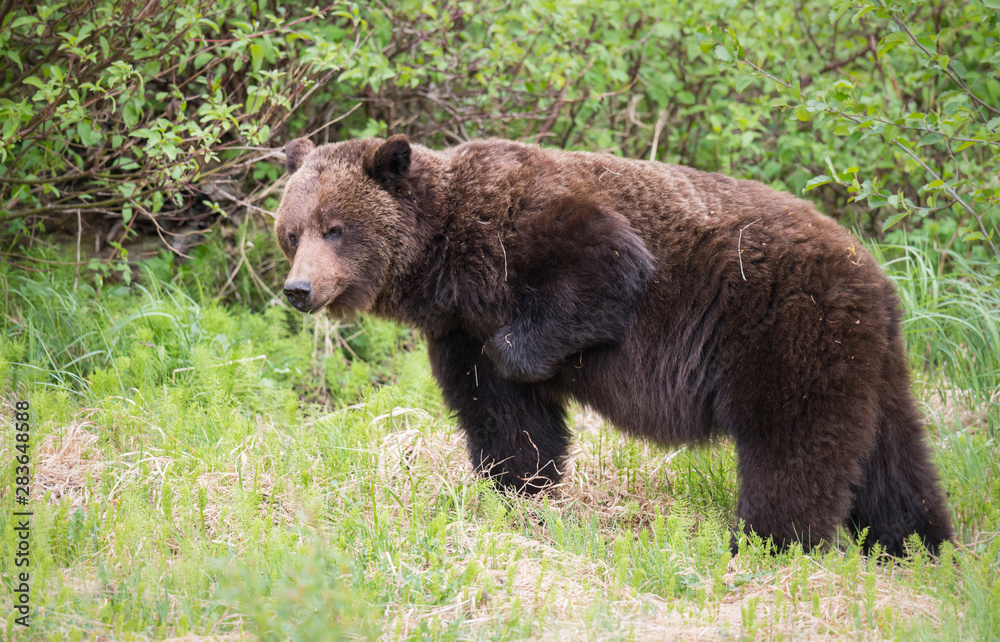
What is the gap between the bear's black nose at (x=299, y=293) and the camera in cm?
415

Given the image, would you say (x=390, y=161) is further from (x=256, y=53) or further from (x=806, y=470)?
(x=806, y=470)

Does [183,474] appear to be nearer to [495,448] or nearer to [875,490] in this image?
[495,448]

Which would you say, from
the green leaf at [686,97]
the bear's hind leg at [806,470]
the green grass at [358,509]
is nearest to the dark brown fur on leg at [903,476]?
the green grass at [358,509]

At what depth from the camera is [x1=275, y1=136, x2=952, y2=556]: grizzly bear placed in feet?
12.2

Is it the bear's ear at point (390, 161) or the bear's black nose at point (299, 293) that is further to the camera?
the bear's ear at point (390, 161)

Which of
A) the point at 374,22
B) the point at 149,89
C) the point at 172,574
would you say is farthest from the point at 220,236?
the point at 172,574

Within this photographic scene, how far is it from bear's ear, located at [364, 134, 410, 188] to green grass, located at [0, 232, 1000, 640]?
60.1 inches

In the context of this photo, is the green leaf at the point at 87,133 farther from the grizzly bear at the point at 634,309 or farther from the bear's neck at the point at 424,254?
the bear's neck at the point at 424,254

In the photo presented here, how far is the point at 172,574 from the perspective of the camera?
3236 millimetres

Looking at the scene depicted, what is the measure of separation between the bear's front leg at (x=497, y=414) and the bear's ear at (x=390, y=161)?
0.91m

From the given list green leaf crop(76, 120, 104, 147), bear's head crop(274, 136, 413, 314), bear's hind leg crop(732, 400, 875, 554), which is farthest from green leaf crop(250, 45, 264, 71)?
bear's hind leg crop(732, 400, 875, 554)

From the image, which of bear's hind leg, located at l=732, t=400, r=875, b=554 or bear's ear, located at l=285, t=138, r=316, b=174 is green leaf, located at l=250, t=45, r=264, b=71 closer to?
bear's ear, located at l=285, t=138, r=316, b=174

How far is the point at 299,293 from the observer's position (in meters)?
4.19

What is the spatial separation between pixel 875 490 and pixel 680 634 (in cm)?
163
